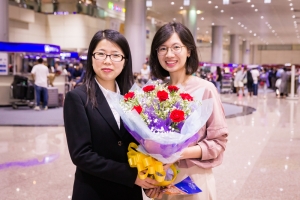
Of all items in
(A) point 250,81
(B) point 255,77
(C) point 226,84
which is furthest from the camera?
(C) point 226,84

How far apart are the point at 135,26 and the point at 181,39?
58.6 ft

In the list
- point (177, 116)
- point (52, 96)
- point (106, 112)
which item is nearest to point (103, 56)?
point (106, 112)

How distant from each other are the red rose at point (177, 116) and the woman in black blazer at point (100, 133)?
1.07 ft

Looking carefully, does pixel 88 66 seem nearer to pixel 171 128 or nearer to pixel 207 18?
pixel 171 128

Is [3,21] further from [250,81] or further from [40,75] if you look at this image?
[250,81]

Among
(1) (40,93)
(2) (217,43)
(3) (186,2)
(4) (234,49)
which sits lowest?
(1) (40,93)

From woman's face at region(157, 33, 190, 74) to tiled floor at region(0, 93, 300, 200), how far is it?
8.70ft

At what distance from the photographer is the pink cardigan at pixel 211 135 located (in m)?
1.96

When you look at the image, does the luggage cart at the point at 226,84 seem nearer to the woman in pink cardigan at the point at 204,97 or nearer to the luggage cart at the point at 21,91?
the luggage cart at the point at 21,91

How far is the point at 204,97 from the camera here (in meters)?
1.99

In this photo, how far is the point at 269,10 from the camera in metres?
26.8

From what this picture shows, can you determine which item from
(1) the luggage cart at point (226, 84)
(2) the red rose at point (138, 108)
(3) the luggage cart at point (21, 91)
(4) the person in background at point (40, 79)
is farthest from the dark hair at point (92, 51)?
(1) the luggage cart at point (226, 84)

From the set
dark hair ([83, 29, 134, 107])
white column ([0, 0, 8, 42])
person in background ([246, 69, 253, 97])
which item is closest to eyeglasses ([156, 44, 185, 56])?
dark hair ([83, 29, 134, 107])

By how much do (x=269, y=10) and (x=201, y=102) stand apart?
88.1ft
